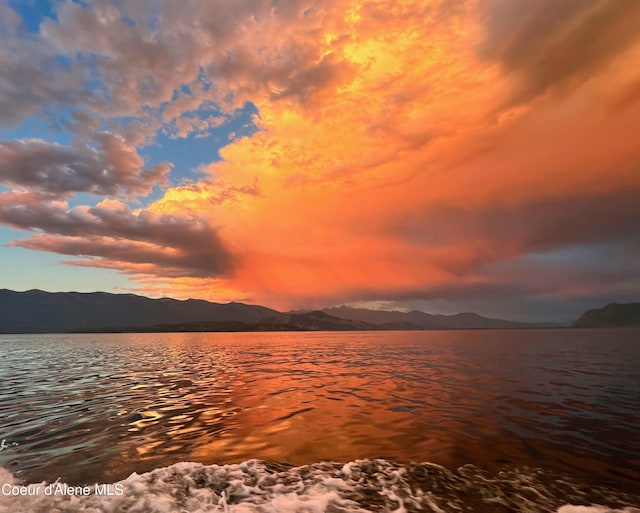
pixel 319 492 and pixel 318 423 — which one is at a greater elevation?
pixel 319 492

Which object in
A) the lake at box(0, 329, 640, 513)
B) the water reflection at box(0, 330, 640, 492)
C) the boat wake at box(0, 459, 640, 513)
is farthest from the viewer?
the water reflection at box(0, 330, 640, 492)

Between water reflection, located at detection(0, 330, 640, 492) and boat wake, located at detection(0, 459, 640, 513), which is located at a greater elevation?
boat wake, located at detection(0, 459, 640, 513)

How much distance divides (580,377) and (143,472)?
4013 cm

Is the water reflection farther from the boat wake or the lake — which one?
the boat wake

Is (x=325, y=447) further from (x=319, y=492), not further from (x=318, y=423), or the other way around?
(x=319, y=492)

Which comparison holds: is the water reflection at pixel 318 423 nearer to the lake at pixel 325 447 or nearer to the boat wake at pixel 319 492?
the lake at pixel 325 447

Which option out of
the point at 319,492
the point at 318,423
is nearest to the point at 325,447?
the point at 318,423

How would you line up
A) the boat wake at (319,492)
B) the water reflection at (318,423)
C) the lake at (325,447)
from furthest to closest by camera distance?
→ 1. the water reflection at (318,423)
2. the lake at (325,447)
3. the boat wake at (319,492)

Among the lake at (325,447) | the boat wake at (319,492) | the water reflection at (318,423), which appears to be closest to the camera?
the boat wake at (319,492)

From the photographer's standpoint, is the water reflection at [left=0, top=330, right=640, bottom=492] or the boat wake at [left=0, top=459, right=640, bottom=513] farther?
the water reflection at [left=0, top=330, right=640, bottom=492]

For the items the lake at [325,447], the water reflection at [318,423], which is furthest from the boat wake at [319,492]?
the water reflection at [318,423]

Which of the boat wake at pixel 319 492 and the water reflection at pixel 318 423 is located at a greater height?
the boat wake at pixel 319 492

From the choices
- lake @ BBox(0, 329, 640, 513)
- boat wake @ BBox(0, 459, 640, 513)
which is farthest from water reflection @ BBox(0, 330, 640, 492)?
boat wake @ BBox(0, 459, 640, 513)

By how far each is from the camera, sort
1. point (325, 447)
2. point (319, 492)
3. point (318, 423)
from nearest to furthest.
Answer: point (319, 492) → point (325, 447) → point (318, 423)
